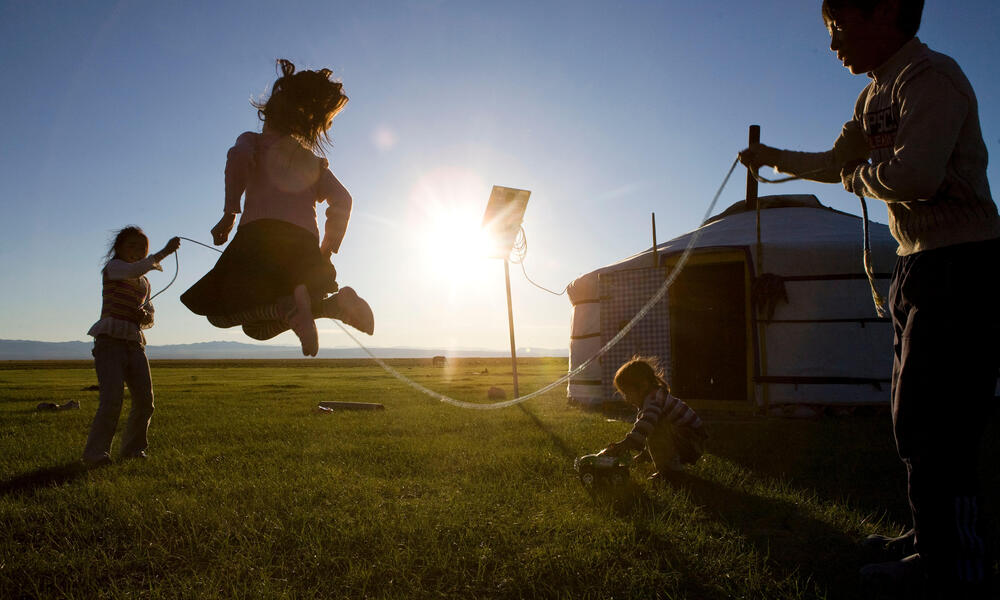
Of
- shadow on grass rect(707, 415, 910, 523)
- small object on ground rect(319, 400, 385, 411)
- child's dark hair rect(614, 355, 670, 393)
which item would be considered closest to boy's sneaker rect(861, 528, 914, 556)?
shadow on grass rect(707, 415, 910, 523)

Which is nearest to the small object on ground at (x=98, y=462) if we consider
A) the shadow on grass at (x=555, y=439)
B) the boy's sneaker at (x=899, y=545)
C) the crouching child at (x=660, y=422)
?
the shadow on grass at (x=555, y=439)

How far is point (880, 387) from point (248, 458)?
6980 mm

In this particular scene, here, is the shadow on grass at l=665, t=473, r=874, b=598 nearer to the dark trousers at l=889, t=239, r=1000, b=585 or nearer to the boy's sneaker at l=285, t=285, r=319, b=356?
the dark trousers at l=889, t=239, r=1000, b=585

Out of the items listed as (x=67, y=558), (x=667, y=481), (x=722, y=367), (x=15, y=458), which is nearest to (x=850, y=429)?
(x=722, y=367)

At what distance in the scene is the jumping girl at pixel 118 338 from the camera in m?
3.85

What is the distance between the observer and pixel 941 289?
63.8 inches

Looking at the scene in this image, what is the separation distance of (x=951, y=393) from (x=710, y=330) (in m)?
6.78

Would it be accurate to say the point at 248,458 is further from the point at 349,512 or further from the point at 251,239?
the point at 251,239

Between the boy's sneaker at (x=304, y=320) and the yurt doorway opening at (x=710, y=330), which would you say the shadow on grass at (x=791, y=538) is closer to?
the boy's sneaker at (x=304, y=320)

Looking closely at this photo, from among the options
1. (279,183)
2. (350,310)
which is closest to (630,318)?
(350,310)

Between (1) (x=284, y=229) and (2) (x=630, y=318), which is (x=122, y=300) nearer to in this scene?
(1) (x=284, y=229)

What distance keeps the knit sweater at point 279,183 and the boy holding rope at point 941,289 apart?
1841 mm

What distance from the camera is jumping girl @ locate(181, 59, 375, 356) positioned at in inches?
77.7

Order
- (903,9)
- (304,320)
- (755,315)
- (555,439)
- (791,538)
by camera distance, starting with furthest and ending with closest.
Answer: (755,315) → (555,439) → (791,538) → (304,320) → (903,9)
